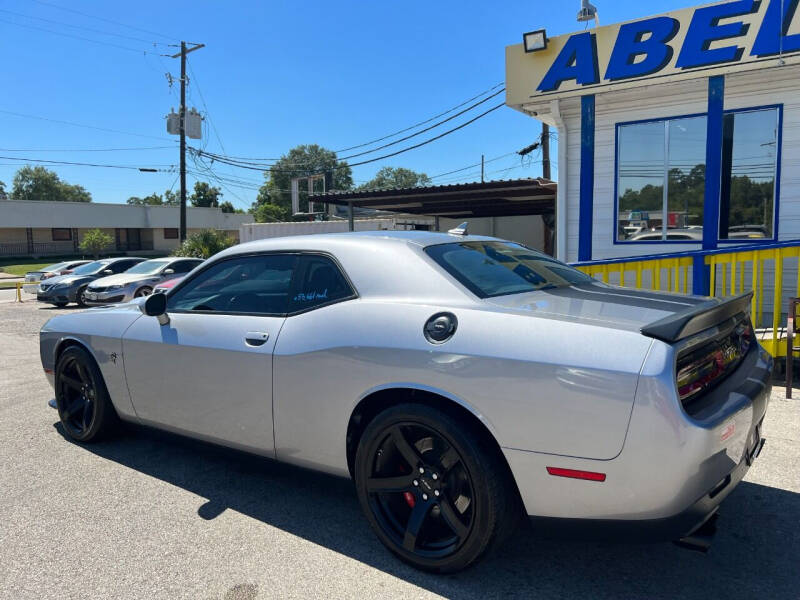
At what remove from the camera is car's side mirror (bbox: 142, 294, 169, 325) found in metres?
3.65

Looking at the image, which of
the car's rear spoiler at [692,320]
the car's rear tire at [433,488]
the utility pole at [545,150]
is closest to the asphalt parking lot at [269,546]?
the car's rear tire at [433,488]

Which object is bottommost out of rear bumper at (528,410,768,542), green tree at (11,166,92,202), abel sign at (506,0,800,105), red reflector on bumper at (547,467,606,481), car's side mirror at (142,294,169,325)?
rear bumper at (528,410,768,542)

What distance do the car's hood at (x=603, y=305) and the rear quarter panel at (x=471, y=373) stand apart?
11 centimetres

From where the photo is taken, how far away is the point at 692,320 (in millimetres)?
2303

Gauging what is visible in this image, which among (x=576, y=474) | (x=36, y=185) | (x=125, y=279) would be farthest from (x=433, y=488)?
(x=36, y=185)

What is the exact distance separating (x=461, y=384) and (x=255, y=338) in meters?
1.30

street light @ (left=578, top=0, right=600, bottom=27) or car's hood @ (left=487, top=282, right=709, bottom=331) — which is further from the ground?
street light @ (left=578, top=0, right=600, bottom=27)

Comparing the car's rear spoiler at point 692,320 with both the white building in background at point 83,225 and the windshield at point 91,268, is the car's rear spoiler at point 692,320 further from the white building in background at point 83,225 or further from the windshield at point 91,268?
the white building in background at point 83,225

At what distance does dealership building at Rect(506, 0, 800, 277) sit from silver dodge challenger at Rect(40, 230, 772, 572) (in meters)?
5.13

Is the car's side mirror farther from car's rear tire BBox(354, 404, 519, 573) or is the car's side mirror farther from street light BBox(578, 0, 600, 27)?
street light BBox(578, 0, 600, 27)

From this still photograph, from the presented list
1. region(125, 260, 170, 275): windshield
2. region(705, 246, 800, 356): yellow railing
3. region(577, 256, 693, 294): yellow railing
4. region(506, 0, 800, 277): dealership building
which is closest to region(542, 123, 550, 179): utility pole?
region(125, 260, 170, 275): windshield

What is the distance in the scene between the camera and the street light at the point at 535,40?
8.05 metres

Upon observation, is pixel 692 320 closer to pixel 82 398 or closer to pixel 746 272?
pixel 82 398

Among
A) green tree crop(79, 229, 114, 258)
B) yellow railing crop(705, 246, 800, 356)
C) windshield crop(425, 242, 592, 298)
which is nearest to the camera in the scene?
windshield crop(425, 242, 592, 298)
